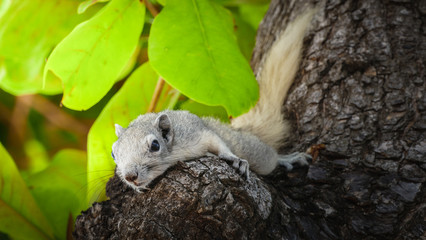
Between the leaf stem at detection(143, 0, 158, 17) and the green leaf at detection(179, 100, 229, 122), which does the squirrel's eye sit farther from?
the leaf stem at detection(143, 0, 158, 17)

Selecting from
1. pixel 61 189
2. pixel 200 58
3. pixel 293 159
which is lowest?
pixel 61 189

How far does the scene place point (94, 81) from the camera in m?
0.99

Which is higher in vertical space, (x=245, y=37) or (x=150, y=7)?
(x=150, y=7)

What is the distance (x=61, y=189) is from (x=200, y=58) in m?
0.55

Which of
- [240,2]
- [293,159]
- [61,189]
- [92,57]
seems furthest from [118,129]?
[240,2]

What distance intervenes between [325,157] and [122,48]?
0.57 metres

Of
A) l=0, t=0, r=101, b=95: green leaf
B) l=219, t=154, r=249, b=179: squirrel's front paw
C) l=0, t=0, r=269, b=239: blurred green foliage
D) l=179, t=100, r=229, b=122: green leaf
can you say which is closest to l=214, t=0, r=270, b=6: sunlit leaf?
l=0, t=0, r=269, b=239: blurred green foliage

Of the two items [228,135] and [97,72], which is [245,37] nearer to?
[228,135]

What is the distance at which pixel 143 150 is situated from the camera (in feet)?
3.16

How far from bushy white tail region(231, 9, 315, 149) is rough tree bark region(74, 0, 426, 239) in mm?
38

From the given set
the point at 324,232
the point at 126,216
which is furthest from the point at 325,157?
the point at 126,216

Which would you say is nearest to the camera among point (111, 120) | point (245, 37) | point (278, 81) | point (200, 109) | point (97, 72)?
point (97, 72)

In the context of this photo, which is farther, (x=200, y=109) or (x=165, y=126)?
(x=200, y=109)

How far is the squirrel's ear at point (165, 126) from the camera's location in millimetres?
1000
